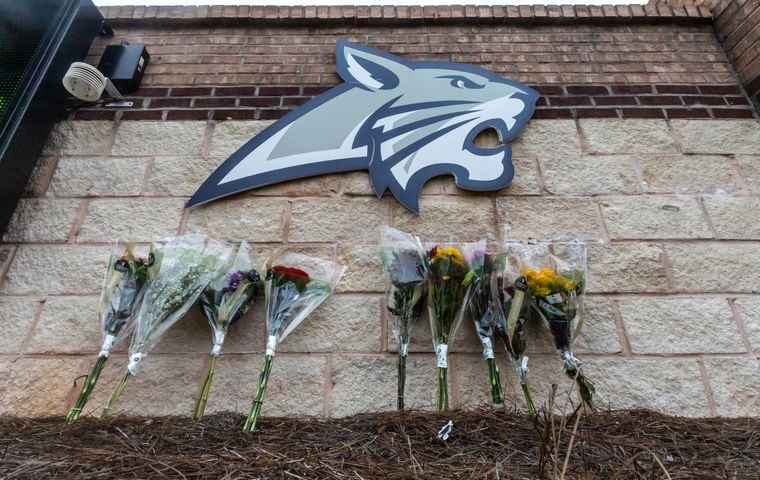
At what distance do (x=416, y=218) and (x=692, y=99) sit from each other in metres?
1.77

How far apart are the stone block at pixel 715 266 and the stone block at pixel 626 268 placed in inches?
2.6

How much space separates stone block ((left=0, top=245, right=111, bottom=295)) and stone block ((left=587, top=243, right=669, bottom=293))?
2.17m

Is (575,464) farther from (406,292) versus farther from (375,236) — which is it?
(375,236)

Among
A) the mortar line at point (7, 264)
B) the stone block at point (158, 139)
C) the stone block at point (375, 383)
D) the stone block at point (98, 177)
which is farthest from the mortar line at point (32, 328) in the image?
the stone block at point (375, 383)

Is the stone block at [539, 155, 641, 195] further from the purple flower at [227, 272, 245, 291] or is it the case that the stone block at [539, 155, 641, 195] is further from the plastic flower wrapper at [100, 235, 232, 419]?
the plastic flower wrapper at [100, 235, 232, 419]

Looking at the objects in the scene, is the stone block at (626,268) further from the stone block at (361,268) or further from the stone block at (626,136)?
the stone block at (361,268)

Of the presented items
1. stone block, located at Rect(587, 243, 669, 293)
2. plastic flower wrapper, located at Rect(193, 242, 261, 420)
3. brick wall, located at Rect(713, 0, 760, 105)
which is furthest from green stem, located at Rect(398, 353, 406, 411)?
brick wall, located at Rect(713, 0, 760, 105)

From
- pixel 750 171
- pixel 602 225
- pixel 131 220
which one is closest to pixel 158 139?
pixel 131 220

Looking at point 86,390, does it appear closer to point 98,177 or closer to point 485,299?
point 98,177

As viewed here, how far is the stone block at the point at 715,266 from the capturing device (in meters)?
2.34

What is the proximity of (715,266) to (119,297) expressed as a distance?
2519mm

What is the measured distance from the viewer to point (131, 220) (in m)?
2.54

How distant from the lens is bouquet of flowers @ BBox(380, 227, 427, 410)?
211cm

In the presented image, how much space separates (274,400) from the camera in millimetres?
2062
